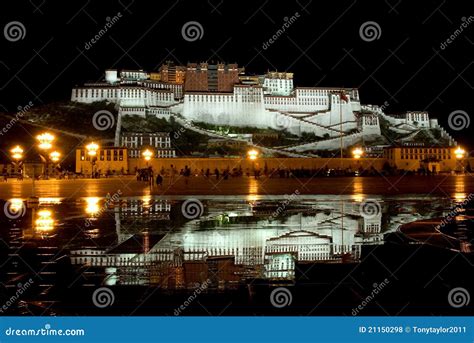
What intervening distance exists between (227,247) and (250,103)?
8046 cm

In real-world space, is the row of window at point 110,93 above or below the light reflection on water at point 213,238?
above

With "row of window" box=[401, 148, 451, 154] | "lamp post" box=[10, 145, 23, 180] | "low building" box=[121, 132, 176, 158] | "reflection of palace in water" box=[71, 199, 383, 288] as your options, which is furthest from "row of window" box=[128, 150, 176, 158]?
"reflection of palace in water" box=[71, 199, 383, 288]

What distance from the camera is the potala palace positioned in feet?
272

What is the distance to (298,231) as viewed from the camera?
759cm

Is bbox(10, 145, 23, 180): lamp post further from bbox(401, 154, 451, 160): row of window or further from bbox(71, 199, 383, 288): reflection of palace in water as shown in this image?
bbox(401, 154, 451, 160): row of window

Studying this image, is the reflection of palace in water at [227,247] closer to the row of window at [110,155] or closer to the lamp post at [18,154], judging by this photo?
the lamp post at [18,154]

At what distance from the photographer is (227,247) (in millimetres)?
6266

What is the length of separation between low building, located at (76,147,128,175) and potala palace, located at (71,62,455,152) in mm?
30705

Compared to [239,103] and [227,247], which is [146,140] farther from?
[227,247]

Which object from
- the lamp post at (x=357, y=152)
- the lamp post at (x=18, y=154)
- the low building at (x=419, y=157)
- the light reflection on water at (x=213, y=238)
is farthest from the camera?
the low building at (x=419, y=157)

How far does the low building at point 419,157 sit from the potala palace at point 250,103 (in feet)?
58.0

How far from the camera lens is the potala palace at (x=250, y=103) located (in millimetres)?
83000

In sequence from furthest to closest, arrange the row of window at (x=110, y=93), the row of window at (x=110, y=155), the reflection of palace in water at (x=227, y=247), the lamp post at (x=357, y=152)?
the row of window at (x=110, y=93), the row of window at (x=110, y=155), the lamp post at (x=357, y=152), the reflection of palace in water at (x=227, y=247)

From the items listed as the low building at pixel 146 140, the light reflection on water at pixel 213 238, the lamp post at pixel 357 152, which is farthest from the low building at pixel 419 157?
the light reflection on water at pixel 213 238
